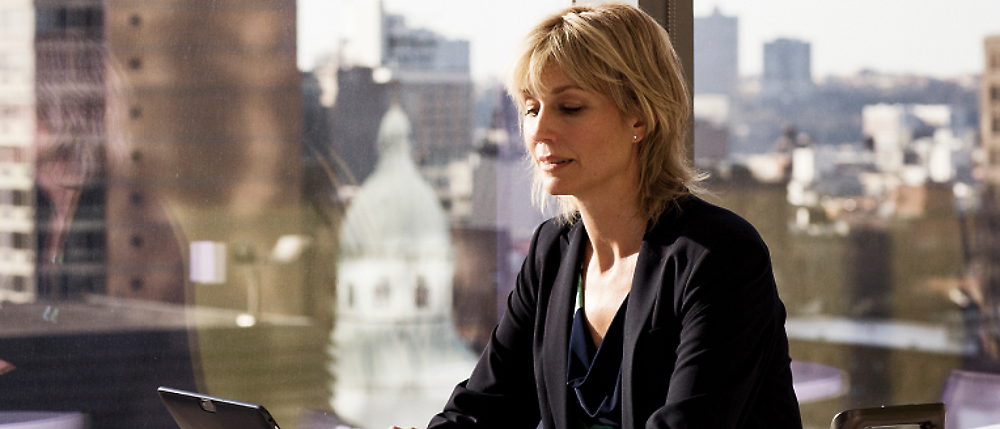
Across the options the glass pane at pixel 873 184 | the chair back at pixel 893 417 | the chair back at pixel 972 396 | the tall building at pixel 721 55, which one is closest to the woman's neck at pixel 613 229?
the chair back at pixel 893 417

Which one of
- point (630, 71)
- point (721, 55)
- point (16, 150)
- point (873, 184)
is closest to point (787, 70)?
point (721, 55)

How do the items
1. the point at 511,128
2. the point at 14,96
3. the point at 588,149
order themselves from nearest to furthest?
the point at 588,149
the point at 14,96
the point at 511,128

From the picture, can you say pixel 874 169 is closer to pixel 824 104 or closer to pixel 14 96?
pixel 824 104

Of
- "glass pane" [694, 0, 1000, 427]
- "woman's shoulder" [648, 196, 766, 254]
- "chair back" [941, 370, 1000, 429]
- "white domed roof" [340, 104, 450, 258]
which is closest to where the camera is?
"woman's shoulder" [648, 196, 766, 254]

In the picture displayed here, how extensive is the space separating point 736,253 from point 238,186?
1330 millimetres

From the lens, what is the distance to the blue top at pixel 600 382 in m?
1.20

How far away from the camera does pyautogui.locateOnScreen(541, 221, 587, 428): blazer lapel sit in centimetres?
123

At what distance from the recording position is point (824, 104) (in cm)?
281

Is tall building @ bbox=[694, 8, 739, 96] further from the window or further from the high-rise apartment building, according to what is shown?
the high-rise apartment building

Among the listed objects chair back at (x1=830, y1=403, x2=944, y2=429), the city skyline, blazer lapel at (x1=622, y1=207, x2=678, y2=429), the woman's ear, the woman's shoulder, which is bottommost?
chair back at (x1=830, y1=403, x2=944, y2=429)

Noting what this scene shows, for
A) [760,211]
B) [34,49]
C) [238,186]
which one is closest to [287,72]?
[238,186]

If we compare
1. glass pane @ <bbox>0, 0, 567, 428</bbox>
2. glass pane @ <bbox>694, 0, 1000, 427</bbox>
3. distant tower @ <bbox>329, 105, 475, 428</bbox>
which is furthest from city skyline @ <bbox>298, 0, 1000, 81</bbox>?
distant tower @ <bbox>329, 105, 475, 428</bbox>

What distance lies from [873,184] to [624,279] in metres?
1.99

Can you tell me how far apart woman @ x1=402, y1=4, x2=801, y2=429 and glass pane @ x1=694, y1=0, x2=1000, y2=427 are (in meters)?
1.40
